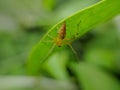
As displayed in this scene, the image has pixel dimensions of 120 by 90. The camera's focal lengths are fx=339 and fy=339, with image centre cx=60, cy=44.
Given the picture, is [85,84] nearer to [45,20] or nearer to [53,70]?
[53,70]

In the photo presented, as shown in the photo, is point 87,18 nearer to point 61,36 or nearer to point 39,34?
point 61,36

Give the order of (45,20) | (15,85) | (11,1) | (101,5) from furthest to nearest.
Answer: (11,1), (45,20), (15,85), (101,5)

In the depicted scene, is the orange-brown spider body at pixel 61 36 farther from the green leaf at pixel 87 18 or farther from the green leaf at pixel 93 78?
the green leaf at pixel 93 78

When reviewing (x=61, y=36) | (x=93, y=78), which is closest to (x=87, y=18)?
(x=61, y=36)

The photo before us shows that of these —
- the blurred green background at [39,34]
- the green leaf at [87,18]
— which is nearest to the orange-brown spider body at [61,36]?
the green leaf at [87,18]

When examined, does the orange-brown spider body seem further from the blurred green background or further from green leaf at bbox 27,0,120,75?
the blurred green background

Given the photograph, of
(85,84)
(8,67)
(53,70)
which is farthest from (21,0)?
(85,84)
